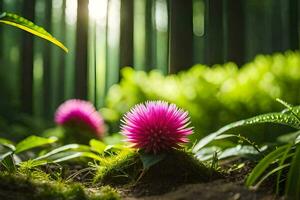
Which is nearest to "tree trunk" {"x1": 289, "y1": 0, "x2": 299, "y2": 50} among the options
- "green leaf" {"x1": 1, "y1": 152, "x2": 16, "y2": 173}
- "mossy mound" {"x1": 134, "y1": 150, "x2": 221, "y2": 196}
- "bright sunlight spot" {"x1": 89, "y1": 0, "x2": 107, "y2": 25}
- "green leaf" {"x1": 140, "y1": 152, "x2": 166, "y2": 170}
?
"bright sunlight spot" {"x1": 89, "y1": 0, "x2": 107, "y2": 25}

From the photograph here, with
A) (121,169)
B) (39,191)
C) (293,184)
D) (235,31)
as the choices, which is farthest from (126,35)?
(293,184)

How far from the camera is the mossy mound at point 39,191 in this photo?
154 centimetres

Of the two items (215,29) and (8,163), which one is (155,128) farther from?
(215,29)

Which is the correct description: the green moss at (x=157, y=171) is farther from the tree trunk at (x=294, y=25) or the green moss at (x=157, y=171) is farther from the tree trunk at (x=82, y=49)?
the tree trunk at (x=294, y=25)

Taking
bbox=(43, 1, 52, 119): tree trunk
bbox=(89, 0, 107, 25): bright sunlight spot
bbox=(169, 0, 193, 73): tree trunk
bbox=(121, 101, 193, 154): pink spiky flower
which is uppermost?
bbox=(89, 0, 107, 25): bright sunlight spot

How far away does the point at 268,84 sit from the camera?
11.7 feet

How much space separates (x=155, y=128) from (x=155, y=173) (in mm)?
180

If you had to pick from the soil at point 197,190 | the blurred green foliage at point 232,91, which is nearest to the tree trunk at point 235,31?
the blurred green foliage at point 232,91

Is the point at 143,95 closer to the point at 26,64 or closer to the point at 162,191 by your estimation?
the point at 162,191

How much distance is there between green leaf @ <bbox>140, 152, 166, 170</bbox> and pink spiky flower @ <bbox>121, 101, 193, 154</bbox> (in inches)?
0.8

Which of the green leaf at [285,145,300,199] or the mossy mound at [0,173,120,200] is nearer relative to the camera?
the green leaf at [285,145,300,199]

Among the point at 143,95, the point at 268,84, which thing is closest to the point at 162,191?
the point at 268,84

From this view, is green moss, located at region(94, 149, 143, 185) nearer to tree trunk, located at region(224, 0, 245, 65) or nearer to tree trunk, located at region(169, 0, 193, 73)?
tree trunk, located at region(169, 0, 193, 73)

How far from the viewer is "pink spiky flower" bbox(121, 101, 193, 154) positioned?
6.10ft
